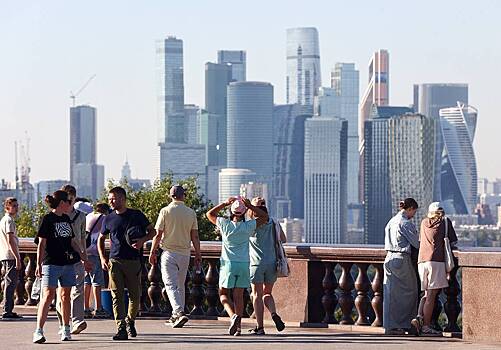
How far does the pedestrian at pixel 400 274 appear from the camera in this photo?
54.6ft

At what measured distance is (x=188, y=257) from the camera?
56.9 feet

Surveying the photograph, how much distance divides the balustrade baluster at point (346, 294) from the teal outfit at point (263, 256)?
118cm

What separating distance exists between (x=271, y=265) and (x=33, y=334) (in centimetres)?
278

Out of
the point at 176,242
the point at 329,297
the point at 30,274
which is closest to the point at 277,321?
the point at 329,297

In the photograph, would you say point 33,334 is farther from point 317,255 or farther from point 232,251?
point 317,255

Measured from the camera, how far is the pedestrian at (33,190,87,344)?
1592 centimetres

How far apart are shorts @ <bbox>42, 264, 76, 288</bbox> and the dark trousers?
2.64 metres

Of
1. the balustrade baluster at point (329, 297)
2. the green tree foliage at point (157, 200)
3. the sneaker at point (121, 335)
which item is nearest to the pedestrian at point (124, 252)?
the sneaker at point (121, 335)

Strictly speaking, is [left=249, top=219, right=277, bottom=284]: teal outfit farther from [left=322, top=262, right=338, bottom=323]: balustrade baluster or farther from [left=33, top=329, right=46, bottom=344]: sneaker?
[left=33, top=329, right=46, bottom=344]: sneaker

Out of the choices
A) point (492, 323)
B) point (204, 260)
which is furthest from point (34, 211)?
point (492, 323)

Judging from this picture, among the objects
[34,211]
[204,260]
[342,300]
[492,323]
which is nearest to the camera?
[492,323]

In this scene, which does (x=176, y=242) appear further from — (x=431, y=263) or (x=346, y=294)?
(x=431, y=263)

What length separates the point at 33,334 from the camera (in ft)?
54.5

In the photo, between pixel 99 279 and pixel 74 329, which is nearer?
pixel 74 329
